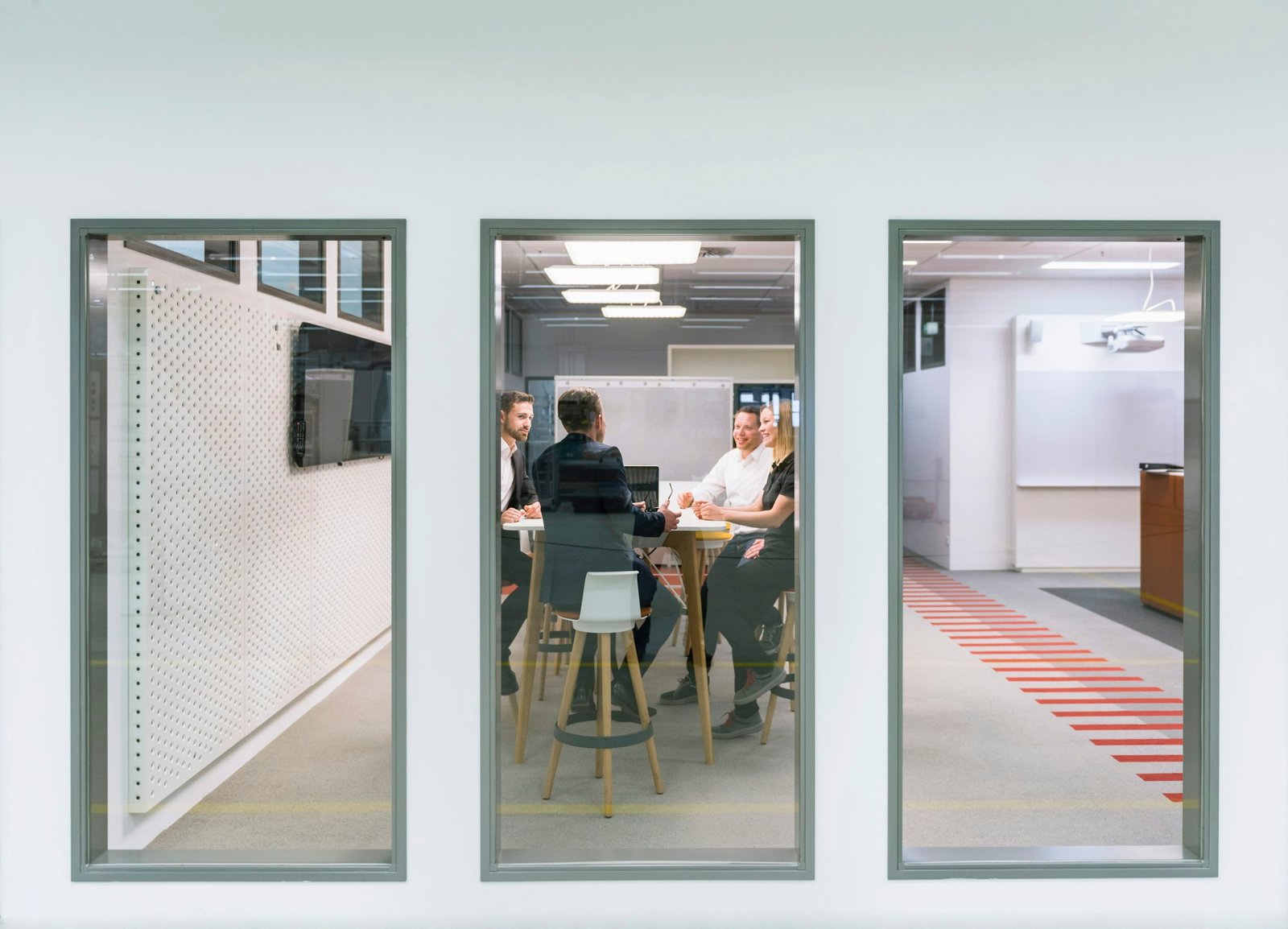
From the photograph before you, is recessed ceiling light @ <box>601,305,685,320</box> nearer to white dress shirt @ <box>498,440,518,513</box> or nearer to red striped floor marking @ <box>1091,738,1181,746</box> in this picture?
white dress shirt @ <box>498,440,518,513</box>

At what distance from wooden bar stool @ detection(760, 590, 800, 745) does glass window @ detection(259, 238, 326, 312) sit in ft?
6.06

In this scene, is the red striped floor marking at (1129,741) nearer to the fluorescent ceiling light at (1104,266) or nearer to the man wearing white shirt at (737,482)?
the man wearing white shirt at (737,482)

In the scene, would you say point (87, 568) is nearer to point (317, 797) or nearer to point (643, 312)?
point (317, 797)

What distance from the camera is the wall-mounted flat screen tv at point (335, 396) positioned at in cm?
264

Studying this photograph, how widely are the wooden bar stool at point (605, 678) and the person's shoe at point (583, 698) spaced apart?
0.03ft

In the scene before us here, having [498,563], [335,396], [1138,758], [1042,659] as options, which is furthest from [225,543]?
[1138,758]

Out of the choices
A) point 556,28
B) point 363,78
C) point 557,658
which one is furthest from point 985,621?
point 363,78

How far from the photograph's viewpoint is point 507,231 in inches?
92.4

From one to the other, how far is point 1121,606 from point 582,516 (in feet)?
8.69

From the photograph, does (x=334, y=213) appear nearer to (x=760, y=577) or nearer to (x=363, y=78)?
(x=363, y=78)

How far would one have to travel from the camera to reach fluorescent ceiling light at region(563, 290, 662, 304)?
2.48 metres

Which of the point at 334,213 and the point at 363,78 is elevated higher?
the point at 363,78

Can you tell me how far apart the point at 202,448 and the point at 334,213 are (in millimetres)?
1046
